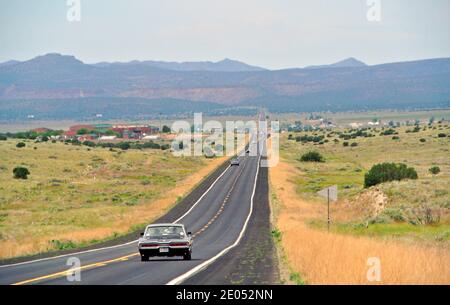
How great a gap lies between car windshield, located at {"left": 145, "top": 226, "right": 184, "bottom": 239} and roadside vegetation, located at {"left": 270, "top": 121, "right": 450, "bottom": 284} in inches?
170

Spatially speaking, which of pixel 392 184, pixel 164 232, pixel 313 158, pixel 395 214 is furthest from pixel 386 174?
pixel 313 158

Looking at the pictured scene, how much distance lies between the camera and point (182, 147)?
187 meters

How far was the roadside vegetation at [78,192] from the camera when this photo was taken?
4891 centimetres

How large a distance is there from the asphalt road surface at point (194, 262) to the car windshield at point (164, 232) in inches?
35.5

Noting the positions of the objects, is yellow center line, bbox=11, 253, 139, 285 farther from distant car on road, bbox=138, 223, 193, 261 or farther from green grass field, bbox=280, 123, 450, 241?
green grass field, bbox=280, 123, 450, 241

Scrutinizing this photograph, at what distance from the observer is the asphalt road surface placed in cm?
2184

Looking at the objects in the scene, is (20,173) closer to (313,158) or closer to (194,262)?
(313,158)

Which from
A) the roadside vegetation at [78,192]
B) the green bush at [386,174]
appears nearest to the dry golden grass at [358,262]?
the roadside vegetation at [78,192]

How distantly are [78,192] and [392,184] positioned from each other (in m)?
36.7

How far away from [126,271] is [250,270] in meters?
3.80

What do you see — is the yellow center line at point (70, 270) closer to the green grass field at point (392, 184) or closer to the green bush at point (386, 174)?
the green grass field at point (392, 184)

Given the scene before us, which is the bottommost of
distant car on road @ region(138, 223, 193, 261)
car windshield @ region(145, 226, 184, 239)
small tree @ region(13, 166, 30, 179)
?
small tree @ region(13, 166, 30, 179)

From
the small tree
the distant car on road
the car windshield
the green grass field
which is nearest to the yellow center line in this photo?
the distant car on road

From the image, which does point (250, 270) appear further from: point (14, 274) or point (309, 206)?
point (309, 206)
